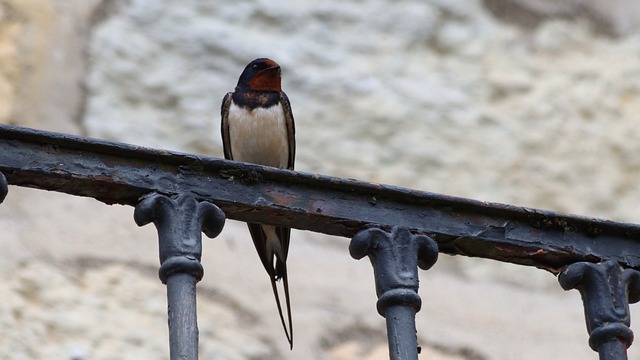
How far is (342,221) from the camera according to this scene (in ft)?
6.21

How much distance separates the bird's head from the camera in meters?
3.48

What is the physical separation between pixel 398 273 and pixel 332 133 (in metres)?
2.03

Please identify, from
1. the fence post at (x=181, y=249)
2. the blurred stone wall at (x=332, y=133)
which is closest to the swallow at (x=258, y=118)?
the blurred stone wall at (x=332, y=133)

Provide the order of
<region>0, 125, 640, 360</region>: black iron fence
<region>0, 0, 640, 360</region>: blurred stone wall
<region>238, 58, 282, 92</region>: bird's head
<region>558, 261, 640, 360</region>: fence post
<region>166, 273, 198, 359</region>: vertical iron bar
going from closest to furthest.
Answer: <region>166, 273, 198, 359</region>: vertical iron bar → <region>0, 125, 640, 360</region>: black iron fence → <region>558, 261, 640, 360</region>: fence post → <region>0, 0, 640, 360</region>: blurred stone wall → <region>238, 58, 282, 92</region>: bird's head

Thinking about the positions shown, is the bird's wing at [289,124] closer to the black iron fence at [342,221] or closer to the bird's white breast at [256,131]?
the bird's white breast at [256,131]

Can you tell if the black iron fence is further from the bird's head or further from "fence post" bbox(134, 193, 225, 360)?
the bird's head

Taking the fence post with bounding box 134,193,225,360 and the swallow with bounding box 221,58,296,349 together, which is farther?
the swallow with bounding box 221,58,296,349

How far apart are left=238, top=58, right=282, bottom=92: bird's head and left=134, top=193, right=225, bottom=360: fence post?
1.68 metres

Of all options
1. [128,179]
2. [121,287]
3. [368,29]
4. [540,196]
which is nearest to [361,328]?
[121,287]

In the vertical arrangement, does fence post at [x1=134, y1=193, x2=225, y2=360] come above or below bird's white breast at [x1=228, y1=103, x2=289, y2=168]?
below

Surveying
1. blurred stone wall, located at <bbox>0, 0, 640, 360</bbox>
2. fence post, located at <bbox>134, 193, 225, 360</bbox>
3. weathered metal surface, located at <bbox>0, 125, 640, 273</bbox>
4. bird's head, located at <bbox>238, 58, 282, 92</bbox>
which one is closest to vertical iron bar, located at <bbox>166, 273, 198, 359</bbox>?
fence post, located at <bbox>134, 193, 225, 360</bbox>

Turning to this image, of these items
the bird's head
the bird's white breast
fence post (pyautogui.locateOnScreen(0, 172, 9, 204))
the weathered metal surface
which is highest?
the bird's head

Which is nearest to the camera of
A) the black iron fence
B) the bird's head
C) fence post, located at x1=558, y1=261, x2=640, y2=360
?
the black iron fence

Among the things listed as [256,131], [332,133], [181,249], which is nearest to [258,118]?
[256,131]
